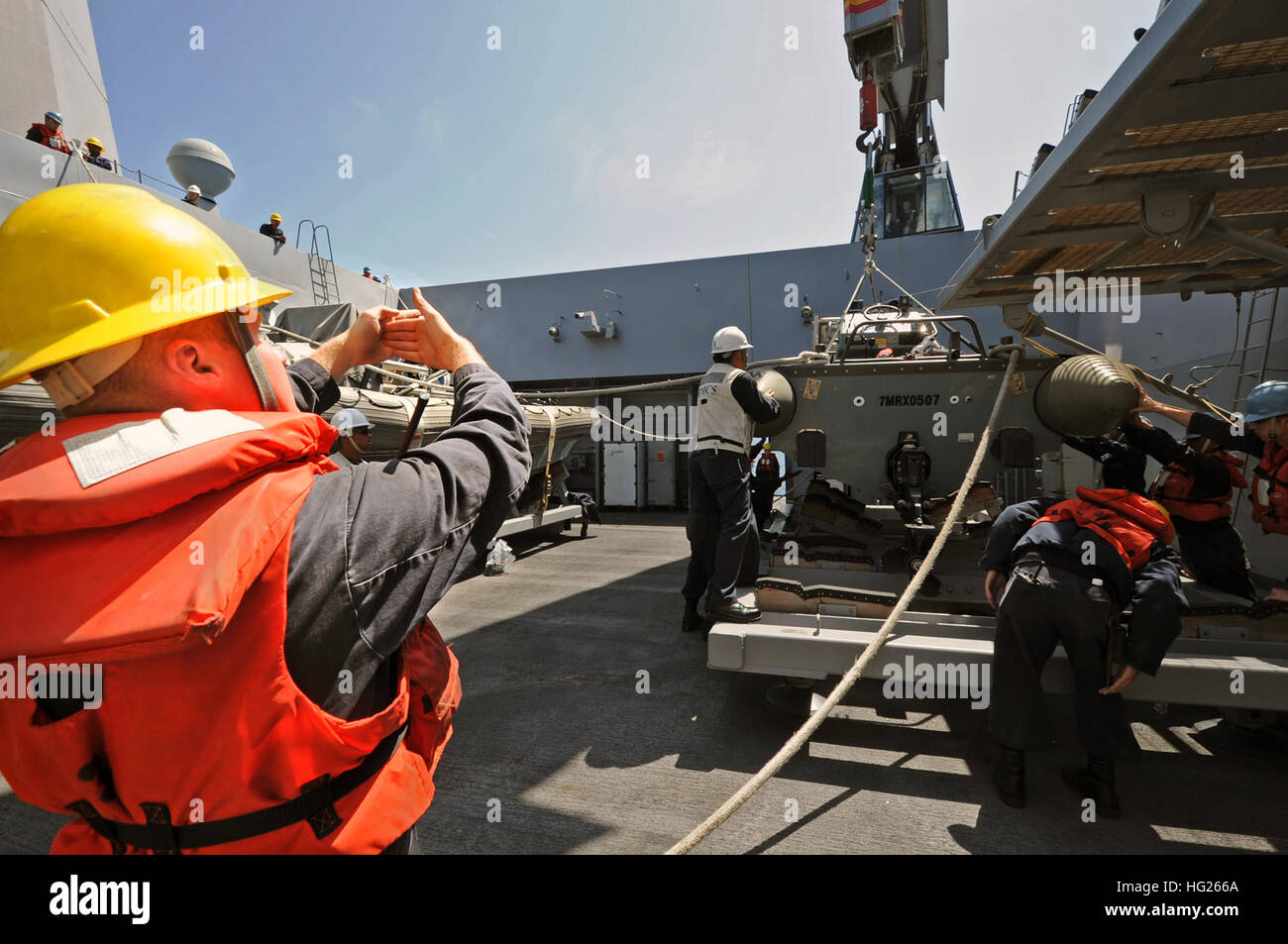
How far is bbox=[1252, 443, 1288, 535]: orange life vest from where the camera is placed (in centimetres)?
315

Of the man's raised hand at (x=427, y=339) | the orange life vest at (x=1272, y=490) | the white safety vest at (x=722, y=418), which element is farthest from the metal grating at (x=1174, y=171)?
the man's raised hand at (x=427, y=339)

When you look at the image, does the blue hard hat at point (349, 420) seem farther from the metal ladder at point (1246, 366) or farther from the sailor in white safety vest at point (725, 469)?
the metal ladder at point (1246, 366)

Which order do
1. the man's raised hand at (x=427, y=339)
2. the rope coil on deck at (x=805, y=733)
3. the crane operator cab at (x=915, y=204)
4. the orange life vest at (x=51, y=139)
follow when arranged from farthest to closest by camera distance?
the crane operator cab at (x=915, y=204) < the orange life vest at (x=51, y=139) < the rope coil on deck at (x=805, y=733) < the man's raised hand at (x=427, y=339)

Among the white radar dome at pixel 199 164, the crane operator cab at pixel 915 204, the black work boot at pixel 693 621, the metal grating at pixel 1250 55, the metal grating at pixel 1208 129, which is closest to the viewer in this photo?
the metal grating at pixel 1250 55

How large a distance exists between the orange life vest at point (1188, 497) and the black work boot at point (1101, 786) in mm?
1694

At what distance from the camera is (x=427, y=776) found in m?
1.07

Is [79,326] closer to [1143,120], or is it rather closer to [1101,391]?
[1143,120]

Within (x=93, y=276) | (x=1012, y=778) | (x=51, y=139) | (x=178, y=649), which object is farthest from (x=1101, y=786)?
(x=51, y=139)

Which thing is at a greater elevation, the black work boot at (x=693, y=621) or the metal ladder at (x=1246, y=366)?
the metal ladder at (x=1246, y=366)

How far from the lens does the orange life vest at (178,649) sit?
0.63 m

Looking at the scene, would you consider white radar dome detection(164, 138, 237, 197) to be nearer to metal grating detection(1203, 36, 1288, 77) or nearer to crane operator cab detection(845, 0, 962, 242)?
crane operator cab detection(845, 0, 962, 242)

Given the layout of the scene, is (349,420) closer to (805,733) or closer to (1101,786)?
(805,733)

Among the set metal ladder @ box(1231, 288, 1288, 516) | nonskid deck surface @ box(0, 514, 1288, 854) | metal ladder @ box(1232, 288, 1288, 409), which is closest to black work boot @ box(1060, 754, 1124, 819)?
nonskid deck surface @ box(0, 514, 1288, 854)

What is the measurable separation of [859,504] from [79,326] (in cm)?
435
